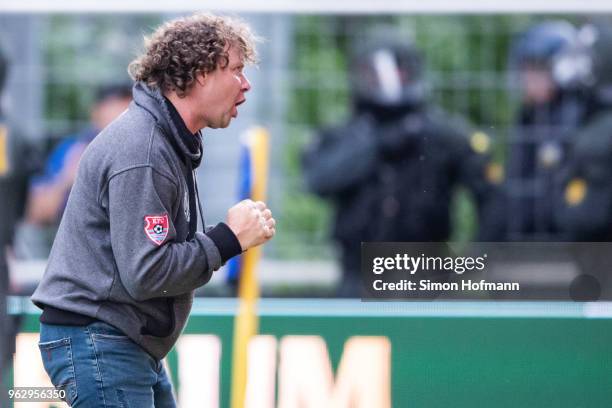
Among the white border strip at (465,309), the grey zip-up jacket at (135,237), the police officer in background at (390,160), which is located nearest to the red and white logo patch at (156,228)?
the grey zip-up jacket at (135,237)

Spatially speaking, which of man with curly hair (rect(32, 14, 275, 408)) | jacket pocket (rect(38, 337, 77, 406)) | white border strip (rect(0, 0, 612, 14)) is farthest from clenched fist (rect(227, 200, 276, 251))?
white border strip (rect(0, 0, 612, 14))

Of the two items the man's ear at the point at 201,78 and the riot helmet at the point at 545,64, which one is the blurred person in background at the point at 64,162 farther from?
the man's ear at the point at 201,78

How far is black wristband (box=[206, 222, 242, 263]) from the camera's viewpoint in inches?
101

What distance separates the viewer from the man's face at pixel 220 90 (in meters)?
2.64

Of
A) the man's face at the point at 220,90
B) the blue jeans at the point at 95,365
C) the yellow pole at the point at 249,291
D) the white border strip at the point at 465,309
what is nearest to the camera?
the blue jeans at the point at 95,365

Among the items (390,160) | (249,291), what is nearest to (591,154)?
(390,160)

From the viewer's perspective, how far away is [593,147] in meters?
4.14

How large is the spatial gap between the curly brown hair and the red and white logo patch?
35 cm

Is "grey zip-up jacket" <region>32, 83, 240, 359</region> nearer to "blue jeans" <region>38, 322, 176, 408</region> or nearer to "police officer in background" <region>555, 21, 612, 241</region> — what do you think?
"blue jeans" <region>38, 322, 176, 408</region>

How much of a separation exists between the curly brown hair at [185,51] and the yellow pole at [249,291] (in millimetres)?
1512

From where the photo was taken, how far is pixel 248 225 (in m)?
2.60

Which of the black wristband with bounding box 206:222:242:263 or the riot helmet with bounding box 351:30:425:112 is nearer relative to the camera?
the black wristband with bounding box 206:222:242:263

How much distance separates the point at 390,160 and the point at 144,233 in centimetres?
196

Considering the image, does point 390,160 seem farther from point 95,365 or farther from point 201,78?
point 95,365
